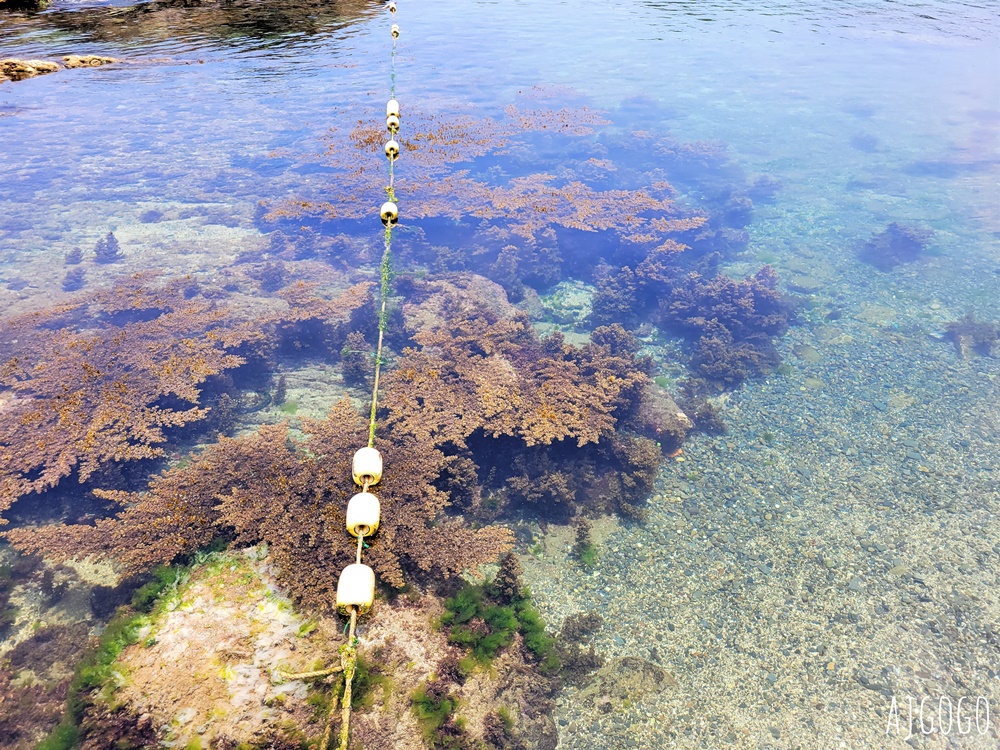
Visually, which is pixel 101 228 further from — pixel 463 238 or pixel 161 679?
pixel 161 679

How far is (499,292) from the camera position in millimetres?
12883

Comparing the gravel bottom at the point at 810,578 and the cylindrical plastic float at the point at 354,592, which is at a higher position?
the cylindrical plastic float at the point at 354,592

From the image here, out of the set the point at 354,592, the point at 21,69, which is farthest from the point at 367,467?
the point at 21,69

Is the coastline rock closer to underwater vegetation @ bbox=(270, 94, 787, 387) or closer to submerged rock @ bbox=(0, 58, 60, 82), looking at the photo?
submerged rock @ bbox=(0, 58, 60, 82)

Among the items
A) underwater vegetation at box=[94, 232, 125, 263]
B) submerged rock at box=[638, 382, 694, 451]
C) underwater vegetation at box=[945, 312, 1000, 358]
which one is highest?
underwater vegetation at box=[94, 232, 125, 263]

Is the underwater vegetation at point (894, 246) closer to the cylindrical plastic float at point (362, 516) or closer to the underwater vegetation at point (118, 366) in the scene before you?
the underwater vegetation at point (118, 366)

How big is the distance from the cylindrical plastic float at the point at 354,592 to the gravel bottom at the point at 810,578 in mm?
4212

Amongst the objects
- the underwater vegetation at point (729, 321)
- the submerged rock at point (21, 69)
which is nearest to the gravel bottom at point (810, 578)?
the underwater vegetation at point (729, 321)

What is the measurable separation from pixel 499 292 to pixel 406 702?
9.77 meters

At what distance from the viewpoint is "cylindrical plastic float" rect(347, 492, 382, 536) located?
10.5 ft

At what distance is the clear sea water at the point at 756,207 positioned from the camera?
20.8ft

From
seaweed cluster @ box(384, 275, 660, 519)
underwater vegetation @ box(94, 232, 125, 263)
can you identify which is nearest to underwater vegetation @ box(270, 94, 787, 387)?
seaweed cluster @ box(384, 275, 660, 519)

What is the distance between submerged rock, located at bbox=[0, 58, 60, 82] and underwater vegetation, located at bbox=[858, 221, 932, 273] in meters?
32.9

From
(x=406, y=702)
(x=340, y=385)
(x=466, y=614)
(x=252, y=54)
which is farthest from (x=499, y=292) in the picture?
(x=252, y=54)
